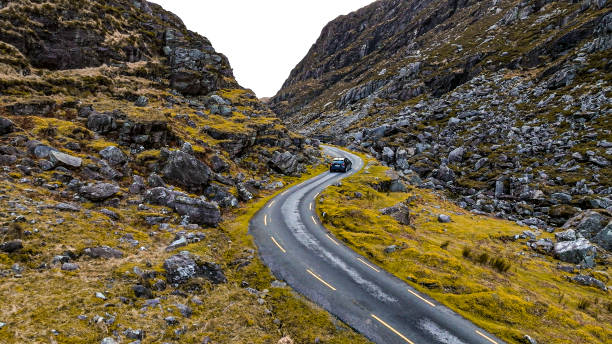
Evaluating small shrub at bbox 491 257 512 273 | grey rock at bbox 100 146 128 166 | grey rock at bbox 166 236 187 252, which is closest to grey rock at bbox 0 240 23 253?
grey rock at bbox 166 236 187 252

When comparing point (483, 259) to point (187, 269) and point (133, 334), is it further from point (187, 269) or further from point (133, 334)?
point (133, 334)

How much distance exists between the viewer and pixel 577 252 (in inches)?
952

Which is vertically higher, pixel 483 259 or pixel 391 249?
pixel 391 249

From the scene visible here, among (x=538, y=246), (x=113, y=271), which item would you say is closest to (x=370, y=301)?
(x=113, y=271)

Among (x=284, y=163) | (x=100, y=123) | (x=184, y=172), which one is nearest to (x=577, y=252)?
(x=284, y=163)

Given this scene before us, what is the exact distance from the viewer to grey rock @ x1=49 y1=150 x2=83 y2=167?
71.3 feet

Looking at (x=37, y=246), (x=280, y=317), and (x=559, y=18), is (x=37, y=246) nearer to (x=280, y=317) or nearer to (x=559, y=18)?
(x=280, y=317)

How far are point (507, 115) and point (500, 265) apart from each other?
5211 cm

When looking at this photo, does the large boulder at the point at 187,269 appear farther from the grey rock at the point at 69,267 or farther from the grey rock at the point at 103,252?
the grey rock at the point at 69,267

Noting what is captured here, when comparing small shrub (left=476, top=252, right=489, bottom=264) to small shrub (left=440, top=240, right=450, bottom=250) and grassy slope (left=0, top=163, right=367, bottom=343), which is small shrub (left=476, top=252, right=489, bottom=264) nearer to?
small shrub (left=440, top=240, right=450, bottom=250)

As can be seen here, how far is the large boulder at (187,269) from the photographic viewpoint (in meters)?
14.6

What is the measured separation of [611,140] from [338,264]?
50.2 m

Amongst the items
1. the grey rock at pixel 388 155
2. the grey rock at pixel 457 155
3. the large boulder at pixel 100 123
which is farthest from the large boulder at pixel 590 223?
the large boulder at pixel 100 123

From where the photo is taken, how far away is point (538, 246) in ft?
87.1
